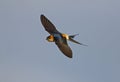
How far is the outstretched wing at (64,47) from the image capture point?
12.3 m

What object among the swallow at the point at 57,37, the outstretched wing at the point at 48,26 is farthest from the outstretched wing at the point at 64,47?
the outstretched wing at the point at 48,26

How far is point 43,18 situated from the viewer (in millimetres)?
14461

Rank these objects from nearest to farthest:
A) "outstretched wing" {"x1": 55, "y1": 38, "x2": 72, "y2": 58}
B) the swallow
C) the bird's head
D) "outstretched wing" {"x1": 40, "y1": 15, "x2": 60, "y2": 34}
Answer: "outstretched wing" {"x1": 55, "y1": 38, "x2": 72, "y2": 58} → the swallow → the bird's head → "outstretched wing" {"x1": 40, "y1": 15, "x2": 60, "y2": 34}

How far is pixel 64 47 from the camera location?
43.0 ft

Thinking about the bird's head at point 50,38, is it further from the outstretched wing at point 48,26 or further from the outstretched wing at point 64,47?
the outstretched wing at point 48,26

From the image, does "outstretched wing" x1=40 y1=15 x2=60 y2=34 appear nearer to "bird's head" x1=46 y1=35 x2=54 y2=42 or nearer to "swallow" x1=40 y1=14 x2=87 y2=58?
"swallow" x1=40 y1=14 x2=87 y2=58

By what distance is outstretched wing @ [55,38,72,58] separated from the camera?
1234 cm

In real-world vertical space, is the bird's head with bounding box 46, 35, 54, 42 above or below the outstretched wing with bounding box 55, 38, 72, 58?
above

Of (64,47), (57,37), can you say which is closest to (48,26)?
(57,37)

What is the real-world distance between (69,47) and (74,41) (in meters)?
0.31

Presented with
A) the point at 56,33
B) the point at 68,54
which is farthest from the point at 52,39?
the point at 68,54

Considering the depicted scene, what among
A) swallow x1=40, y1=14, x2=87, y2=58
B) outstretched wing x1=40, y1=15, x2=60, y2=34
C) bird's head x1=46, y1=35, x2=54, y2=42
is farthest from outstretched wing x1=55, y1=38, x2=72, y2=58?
outstretched wing x1=40, y1=15, x2=60, y2=34

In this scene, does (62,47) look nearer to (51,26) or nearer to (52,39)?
(52,39)

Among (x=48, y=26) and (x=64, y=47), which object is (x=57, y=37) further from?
(x=48, y=26)
